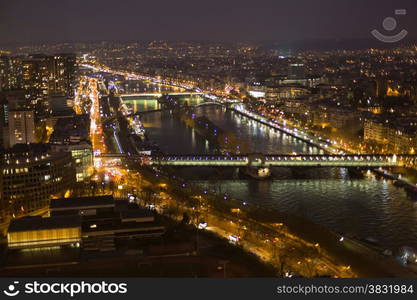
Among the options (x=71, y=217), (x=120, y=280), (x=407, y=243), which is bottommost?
(x=407, y=243)

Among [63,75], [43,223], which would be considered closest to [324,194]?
[43,223]

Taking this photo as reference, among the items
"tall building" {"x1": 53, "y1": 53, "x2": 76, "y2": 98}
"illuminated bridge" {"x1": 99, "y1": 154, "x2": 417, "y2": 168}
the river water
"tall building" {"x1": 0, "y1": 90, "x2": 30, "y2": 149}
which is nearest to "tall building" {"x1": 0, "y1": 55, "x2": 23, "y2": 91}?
"tall building" {"x1": 53, "y1": 53, "x2": 76, "y2": 98}

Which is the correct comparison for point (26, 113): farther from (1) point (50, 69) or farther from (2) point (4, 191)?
(1) point (50, 69)

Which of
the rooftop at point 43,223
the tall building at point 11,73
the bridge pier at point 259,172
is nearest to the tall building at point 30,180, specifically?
the rooftop at point 43,223

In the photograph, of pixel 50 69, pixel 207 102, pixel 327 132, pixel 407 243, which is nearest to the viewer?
pixel 407 243

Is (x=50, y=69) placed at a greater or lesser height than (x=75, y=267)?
greater

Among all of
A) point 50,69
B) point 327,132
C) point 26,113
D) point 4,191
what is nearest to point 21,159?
point 4,191
